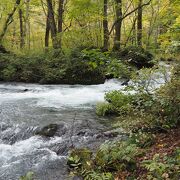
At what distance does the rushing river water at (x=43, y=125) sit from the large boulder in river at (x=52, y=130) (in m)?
0.03

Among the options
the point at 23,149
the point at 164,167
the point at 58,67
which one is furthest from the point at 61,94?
the point at 164,167

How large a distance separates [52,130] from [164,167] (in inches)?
153

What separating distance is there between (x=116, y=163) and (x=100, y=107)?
4.08 meters

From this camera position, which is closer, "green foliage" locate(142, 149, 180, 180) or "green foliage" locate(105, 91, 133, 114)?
"green foliage" locate(142, 149, 180, 180)

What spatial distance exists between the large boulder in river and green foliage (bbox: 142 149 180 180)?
329cm

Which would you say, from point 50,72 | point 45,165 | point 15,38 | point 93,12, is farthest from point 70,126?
point 15,38

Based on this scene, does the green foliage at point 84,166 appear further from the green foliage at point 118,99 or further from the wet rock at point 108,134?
the green foliage at point 118,99

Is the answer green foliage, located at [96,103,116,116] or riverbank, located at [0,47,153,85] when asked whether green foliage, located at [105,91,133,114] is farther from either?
riverbank, located at [0,47,153,85]

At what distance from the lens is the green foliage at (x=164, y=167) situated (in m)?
4.24

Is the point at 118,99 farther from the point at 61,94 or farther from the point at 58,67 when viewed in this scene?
the point at 58,67

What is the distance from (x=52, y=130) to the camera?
7625 millimetres

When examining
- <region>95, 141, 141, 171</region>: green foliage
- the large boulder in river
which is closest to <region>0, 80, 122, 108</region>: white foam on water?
the large boulder in river

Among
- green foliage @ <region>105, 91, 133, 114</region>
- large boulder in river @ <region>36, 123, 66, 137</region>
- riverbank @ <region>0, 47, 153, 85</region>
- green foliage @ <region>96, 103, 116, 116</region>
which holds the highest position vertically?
riverbank @ <region>0, 47, 153, 85</region>

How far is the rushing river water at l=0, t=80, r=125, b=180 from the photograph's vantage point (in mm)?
5938
